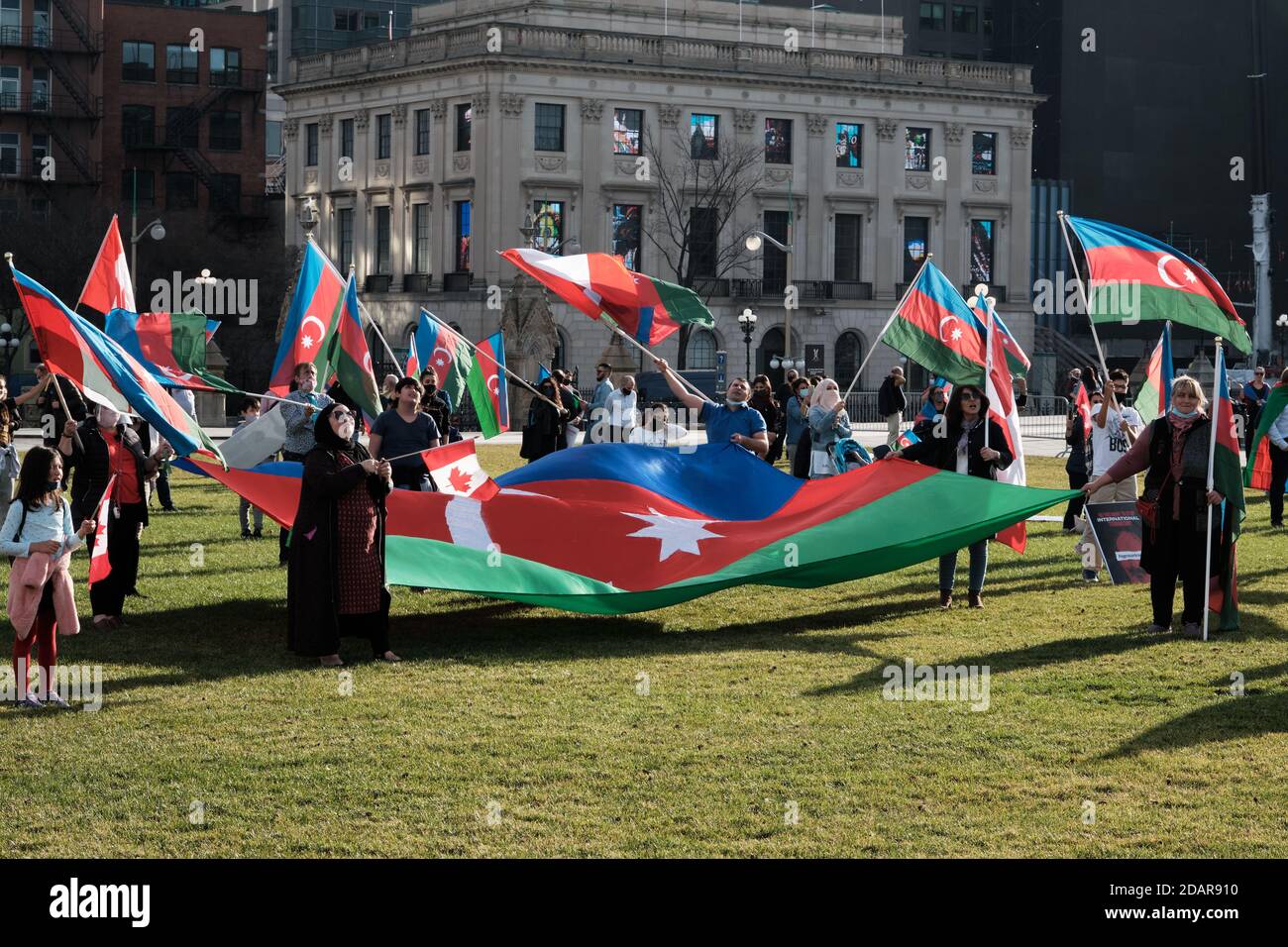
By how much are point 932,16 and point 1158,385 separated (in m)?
84.3

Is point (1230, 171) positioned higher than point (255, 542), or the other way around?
point (1230, 171)

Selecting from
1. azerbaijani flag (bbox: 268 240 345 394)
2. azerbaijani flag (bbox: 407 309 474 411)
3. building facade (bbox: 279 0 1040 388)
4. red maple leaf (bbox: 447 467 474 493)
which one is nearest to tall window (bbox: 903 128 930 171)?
building facade (bbox: 279 0 1040 388)

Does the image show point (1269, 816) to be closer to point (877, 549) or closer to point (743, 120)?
point (877, 549)

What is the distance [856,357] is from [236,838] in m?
74.7

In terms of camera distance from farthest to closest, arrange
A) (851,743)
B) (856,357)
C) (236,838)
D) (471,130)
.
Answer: (856,357) → (471,130) → (851,743) → (236,838)

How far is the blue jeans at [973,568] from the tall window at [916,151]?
225ft

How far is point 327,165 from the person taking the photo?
84.1m

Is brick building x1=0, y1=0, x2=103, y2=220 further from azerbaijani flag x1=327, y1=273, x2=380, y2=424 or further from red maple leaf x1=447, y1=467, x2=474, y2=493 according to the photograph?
red maple leaf x1=447, y1=467, x2=474, y2=493

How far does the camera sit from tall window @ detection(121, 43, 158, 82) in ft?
274

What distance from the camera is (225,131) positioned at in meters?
84.9

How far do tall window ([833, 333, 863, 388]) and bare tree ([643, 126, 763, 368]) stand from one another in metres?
6.11

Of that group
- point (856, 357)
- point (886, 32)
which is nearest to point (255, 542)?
point (856, 357)

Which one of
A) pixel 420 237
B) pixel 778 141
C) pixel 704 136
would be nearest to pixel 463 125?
pixel 420 237

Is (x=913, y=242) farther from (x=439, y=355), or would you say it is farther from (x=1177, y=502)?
(x=1177, y=502)
